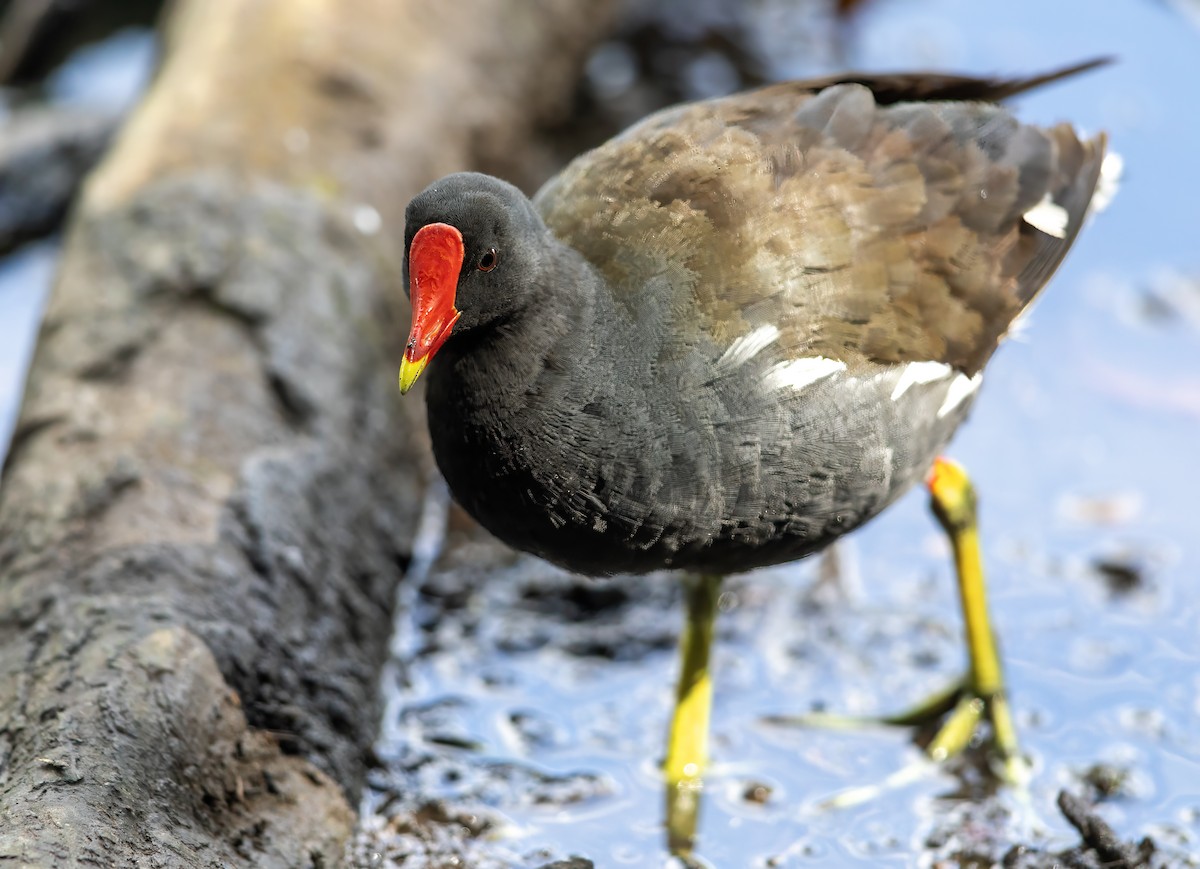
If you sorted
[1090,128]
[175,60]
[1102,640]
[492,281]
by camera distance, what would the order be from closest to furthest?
[492,281] → [1102,640] → [175,60] → [1090,128]

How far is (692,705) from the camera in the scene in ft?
12.9

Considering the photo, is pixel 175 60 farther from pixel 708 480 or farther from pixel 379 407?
pixel 708 480

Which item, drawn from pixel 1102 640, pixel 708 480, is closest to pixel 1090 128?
pixel 1102 640

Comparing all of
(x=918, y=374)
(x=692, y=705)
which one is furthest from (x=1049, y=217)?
(x=692, y=705)

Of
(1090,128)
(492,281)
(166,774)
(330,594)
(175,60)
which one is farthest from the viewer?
(1090,128)

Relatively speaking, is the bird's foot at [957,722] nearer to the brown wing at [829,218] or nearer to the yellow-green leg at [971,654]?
the yellow-green leg at [971,654]

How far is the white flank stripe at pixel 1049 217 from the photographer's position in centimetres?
357

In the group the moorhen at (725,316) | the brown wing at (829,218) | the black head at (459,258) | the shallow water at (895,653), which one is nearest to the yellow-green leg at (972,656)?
the shallow water at (895,653)

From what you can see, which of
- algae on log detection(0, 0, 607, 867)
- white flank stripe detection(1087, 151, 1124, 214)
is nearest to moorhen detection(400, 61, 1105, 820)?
white flank stripe detection(1087, 151, 1124, 214)

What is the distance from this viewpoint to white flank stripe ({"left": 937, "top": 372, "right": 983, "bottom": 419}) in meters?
3.42

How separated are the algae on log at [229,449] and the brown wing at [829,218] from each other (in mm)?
1136

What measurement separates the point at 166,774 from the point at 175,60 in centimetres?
298

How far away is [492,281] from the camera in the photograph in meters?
2.80

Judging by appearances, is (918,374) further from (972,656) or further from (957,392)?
(972,656)
